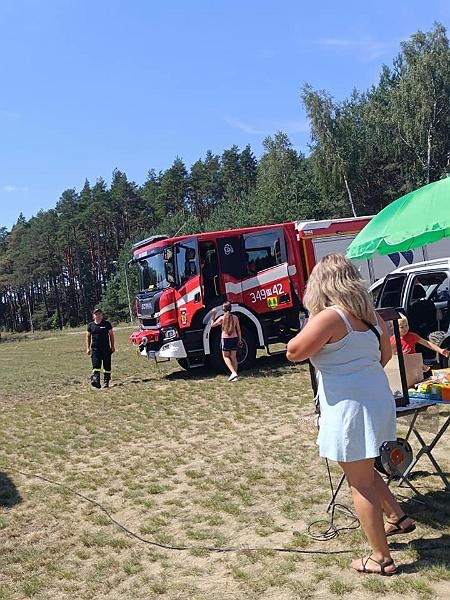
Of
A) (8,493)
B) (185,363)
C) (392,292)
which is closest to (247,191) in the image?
(185,363)

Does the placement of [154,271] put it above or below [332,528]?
above

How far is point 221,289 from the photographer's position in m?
12.2

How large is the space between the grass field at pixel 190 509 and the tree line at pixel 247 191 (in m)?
17.3

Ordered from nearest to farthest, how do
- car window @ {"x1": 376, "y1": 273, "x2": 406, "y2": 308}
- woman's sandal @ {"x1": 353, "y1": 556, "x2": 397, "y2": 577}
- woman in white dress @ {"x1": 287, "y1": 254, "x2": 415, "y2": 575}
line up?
woman in white dress @ {"x1": 287, "y1": 254, "x2": 415, "y2": 575} < woman's sandal @ {"x1": 353, "y1": 556, "x2": 397, "y2": 577} < car window @ {"x1": 376, "y1": 273, "x2": 406, "y2": 308}

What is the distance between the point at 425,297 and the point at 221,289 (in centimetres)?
430

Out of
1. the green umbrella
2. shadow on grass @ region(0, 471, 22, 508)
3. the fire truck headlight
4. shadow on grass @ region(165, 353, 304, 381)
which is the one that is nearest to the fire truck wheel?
shadow on grass @ region(165, 353, 304, 381)

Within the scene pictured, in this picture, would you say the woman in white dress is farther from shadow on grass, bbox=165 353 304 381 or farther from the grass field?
shadow on grass, bbox=165 353 304 381

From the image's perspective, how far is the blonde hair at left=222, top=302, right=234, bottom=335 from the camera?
11.5m

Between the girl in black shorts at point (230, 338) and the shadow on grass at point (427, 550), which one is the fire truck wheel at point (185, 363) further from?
the shadow on grass at point (427, 550)

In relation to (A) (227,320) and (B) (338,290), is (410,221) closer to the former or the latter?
(B) (338,290)

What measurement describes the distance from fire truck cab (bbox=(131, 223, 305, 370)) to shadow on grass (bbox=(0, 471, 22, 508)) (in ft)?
18.8

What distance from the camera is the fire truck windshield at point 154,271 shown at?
12.3m

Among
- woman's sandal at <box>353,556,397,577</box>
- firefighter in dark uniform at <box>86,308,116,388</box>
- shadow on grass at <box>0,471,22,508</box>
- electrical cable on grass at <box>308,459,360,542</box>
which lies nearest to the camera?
woman's sandal at <box>353,556,397,577</box>

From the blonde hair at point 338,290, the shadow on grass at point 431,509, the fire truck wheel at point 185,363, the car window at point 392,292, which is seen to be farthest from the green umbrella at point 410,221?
the fire truck wheel at point 185,363
